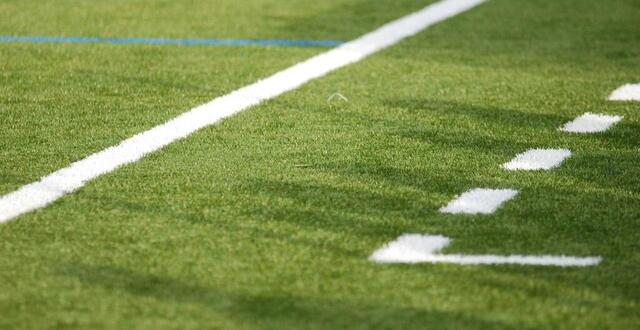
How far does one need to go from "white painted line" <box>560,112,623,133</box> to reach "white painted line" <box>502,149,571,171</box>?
0.38 m

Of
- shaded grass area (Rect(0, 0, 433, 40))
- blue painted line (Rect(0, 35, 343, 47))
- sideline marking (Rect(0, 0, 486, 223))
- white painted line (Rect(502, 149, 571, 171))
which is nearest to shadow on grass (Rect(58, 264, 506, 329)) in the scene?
sideline marking (Rect(0, 0, 486, 223))

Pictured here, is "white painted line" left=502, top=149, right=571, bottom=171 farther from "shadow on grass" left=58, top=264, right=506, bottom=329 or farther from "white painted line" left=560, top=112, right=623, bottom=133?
"shadow on grass" left=58, top=264, right=506, bottom=329

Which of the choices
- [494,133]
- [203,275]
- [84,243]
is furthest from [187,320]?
[494,133]

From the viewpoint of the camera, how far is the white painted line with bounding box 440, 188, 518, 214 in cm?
427

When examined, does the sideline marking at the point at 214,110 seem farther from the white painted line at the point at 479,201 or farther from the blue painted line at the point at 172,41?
the white painted line at the point at 479,201

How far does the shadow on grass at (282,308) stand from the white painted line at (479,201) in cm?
94

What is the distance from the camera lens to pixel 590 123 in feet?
18.2

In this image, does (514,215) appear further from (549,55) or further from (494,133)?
(549,55)

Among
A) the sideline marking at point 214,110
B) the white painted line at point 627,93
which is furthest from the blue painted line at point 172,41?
the white painted line at point 627,93

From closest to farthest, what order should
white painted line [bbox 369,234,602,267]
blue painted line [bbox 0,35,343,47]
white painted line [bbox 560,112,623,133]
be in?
white painted line [bbox 369,234,602,267]
white painted line [bbox 560,112,623,133]
blue painted line [bbox 0,35,343,47]

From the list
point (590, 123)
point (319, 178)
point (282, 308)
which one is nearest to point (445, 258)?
point (282, 308)

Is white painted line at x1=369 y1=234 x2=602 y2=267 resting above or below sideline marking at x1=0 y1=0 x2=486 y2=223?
below

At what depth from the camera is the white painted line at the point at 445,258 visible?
374 cm

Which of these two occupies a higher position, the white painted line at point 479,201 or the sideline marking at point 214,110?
the sideline marking at point 214,110
